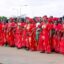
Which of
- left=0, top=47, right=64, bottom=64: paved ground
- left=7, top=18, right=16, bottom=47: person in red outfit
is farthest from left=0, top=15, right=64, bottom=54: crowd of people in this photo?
left=0, top=47, right=64, bottom=64: paved ground

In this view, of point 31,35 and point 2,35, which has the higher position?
point 31,35

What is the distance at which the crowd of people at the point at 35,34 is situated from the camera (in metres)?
15.3

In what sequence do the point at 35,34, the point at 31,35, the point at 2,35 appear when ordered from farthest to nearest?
the point at 2,35 → the point at 31,35 → the point at 35,34

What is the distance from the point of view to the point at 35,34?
16.6m

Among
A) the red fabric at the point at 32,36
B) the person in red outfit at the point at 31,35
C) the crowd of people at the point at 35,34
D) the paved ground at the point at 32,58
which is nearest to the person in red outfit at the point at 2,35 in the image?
the crowd of people at the point at 35,34

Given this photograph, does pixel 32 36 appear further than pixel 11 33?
No

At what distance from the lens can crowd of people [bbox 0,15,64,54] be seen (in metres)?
15.3

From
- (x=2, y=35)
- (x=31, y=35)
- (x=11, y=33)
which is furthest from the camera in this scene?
(x=2, y=35)

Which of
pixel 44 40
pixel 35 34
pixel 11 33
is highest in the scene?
pixel 35 34

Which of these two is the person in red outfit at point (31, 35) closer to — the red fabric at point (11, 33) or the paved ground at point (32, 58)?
the paved ground at point (32, 58)

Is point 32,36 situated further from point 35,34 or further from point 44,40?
point 44,40

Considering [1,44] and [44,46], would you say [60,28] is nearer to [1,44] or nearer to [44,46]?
[44,46]

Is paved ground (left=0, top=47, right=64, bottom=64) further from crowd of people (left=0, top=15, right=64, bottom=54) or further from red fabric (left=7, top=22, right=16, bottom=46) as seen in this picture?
red fabric (left=7, top=22, right=16, bottom=46)

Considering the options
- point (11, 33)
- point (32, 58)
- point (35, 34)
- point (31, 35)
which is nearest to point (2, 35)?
point (11, 33)
